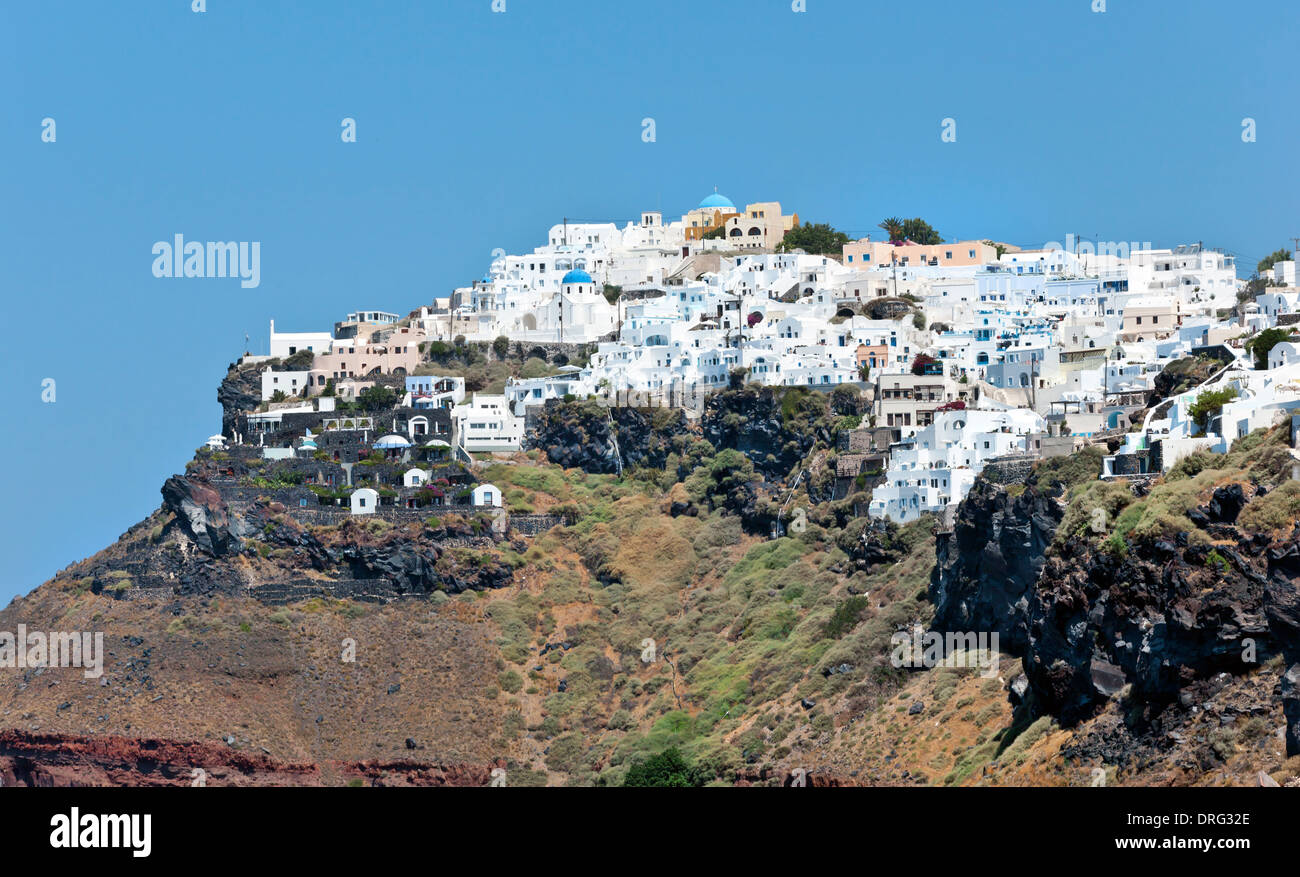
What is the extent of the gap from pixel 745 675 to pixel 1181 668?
98.2 feet

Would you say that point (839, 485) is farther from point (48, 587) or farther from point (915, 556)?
point (48, 587)

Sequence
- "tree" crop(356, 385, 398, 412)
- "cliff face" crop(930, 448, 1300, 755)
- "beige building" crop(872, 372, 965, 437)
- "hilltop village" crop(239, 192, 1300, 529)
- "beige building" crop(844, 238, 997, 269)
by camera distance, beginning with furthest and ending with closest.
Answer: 1. "beige building" crop(844, 238, 997, 269)
2. "tree" crop(356, 385, 398, 412)
3. "beige building" crop(872, 372, 965, 437)
4. "hilltop village" crop(239, 192, 1300, 529)
5. "cliff face" crop(930, 448, 1300, 755)

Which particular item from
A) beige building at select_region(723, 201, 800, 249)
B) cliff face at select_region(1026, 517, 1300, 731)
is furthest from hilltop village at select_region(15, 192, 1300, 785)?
beige building at select_region(723, 201, 800, 249)

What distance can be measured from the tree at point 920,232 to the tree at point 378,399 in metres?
32.7

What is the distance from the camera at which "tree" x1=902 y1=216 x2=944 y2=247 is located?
122m

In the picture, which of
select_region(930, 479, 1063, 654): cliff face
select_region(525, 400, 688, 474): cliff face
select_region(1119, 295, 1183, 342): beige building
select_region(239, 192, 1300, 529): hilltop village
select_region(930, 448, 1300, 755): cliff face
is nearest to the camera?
select_region(930, 448, 1300, 755): cliff face

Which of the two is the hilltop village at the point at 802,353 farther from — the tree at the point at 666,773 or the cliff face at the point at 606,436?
the tree at the point at 666,773

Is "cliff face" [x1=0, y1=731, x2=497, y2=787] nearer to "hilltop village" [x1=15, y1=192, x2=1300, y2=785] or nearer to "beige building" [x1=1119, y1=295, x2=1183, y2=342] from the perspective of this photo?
"hilltop village" [x1=15, y1=192, x2=1300, y2=785]

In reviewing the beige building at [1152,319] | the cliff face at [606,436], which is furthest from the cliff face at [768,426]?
the beige building at [1152,319]

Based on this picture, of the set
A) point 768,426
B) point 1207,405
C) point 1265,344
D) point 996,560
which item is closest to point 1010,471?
point 996,560

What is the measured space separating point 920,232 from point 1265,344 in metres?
52.8

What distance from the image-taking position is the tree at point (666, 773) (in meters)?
69.6

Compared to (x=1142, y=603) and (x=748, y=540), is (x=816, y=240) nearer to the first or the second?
(x=748, y=540)

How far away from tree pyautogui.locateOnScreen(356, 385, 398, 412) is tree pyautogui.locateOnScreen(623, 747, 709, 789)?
32.8 m
